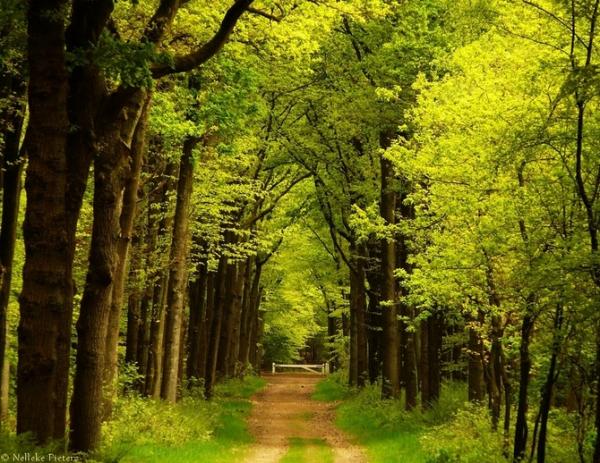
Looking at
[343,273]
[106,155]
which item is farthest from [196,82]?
[343,273]

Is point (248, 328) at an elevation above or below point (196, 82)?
below

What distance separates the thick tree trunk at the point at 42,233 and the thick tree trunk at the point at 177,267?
11.3 metres

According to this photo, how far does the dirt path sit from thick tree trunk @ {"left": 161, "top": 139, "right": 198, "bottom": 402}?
3.04m

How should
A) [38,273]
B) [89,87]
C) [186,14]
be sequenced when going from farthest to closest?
[186,14] < [89,87] < [38,273]

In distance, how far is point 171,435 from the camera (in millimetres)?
17844

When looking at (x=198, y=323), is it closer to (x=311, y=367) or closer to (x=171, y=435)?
(x=171, y=435)

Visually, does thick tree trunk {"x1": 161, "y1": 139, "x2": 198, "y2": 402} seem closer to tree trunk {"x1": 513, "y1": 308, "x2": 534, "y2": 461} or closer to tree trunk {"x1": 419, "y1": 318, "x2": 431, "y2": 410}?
tree trunk {"x1": 419, "y1": 318, "x2": 431, "y2": 410}

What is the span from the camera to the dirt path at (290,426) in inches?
780

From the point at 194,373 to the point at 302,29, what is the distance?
19823 millimetres

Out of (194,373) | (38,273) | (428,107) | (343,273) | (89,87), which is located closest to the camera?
(38,273)

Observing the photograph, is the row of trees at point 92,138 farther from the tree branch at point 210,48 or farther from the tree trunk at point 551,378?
the tree trunk at point 551,378

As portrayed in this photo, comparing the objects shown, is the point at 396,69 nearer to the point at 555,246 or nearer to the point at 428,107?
the point at 428,107

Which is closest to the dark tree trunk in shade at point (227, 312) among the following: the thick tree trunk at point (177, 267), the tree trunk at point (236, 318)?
the tree trunk at point (236, 318)

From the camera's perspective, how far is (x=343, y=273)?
134ft
